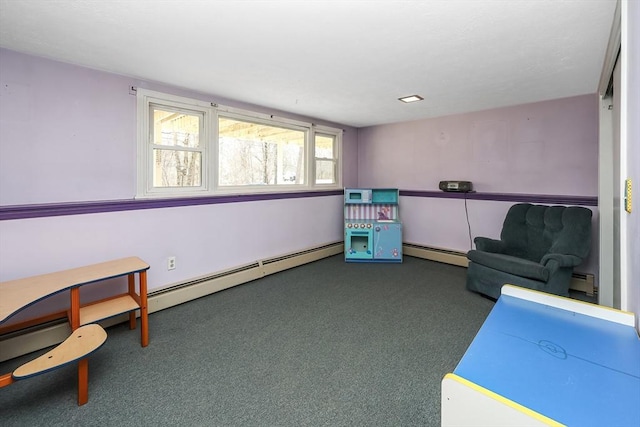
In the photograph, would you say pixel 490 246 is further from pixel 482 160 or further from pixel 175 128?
pixel 175 128

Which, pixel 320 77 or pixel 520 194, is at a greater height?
pixel 320 77

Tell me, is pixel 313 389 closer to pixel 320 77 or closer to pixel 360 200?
pixel 320 77

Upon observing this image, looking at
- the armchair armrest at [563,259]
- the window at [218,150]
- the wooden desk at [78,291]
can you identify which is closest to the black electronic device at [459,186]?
the armchair armrest at [563,259]

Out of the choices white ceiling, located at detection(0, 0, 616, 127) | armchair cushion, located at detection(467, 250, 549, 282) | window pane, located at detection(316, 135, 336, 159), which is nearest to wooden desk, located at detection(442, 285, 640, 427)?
white ceiling, located at detection(0, 0, 616, 127)

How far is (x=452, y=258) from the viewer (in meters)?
4.58

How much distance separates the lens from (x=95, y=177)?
2.63 m

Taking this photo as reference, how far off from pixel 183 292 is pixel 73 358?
1514mm

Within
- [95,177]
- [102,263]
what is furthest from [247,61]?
[102,263]

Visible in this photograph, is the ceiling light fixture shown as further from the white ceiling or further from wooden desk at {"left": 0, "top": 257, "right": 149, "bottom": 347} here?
wooden desk at {"left": 0, "top": 257, "right": 149, "bottom": 347}

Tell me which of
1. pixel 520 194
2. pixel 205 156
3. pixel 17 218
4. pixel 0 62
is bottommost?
pixel 17 218

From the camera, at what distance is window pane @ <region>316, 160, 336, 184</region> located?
5.05 m

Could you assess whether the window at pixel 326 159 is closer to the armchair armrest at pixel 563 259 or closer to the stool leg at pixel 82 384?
the armchair armrest at pixel 563 259

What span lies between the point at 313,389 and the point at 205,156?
2.61m

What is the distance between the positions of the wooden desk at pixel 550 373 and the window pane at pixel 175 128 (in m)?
3.17
